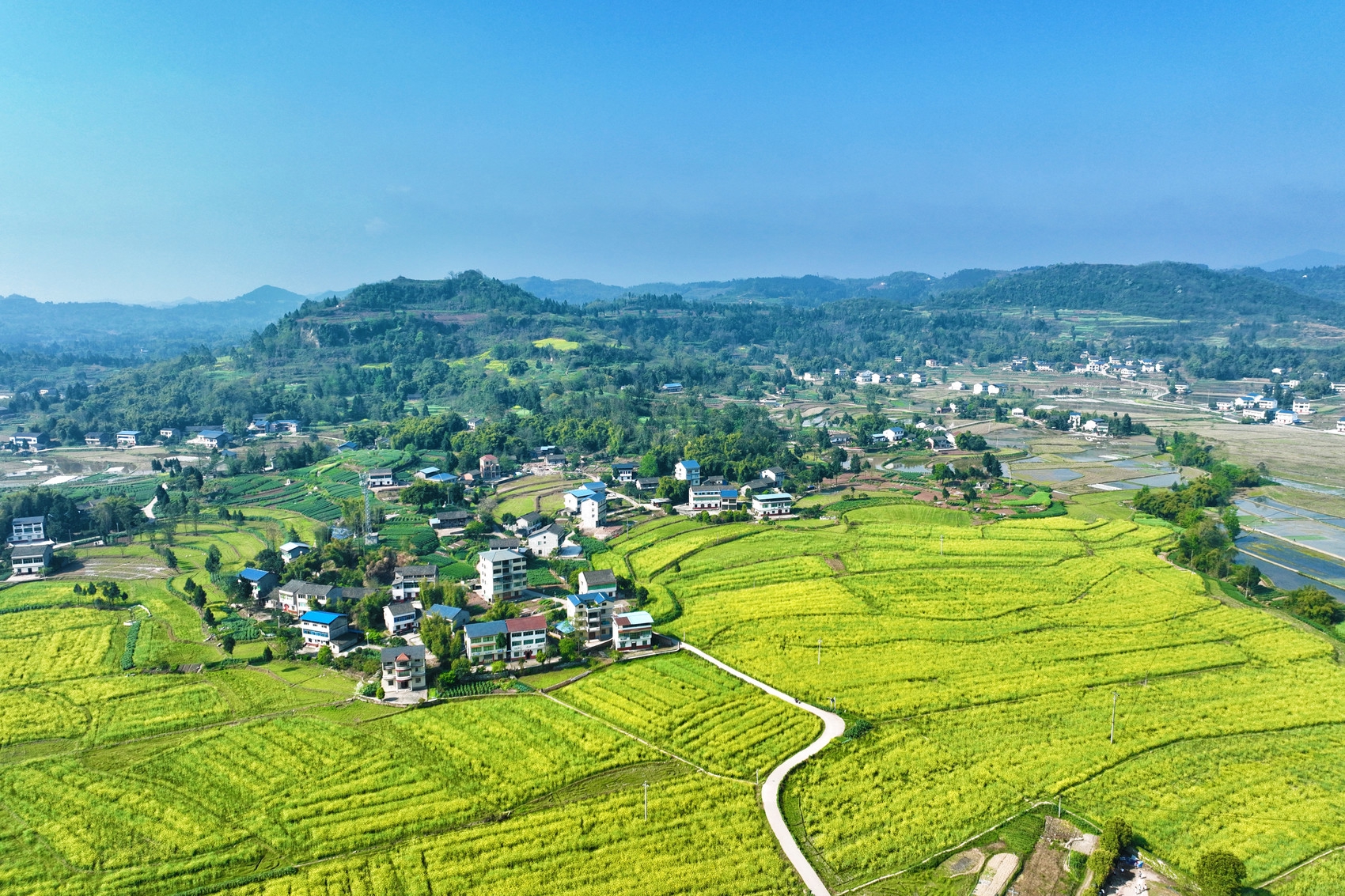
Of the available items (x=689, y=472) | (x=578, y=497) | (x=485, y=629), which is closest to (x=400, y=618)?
(x=485, y=629)

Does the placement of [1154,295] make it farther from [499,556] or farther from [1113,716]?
[499,556]

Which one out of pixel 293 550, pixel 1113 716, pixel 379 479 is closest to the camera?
pixel 1113 716

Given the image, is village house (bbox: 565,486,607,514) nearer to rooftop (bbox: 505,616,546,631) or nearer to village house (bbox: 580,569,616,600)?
village house (bbox: 580,569,616,600)

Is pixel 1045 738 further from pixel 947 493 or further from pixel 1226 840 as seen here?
pixel 947 493

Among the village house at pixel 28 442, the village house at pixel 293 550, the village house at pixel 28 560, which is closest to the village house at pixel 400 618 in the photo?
the village house at pixel 293 550

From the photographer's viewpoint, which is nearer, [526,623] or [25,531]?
[526,623]

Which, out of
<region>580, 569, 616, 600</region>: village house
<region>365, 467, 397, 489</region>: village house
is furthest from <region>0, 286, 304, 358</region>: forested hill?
<region>580, 569, 616, 600</region>: village house

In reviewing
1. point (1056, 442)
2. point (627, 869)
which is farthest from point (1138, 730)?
point (1056, 442)
